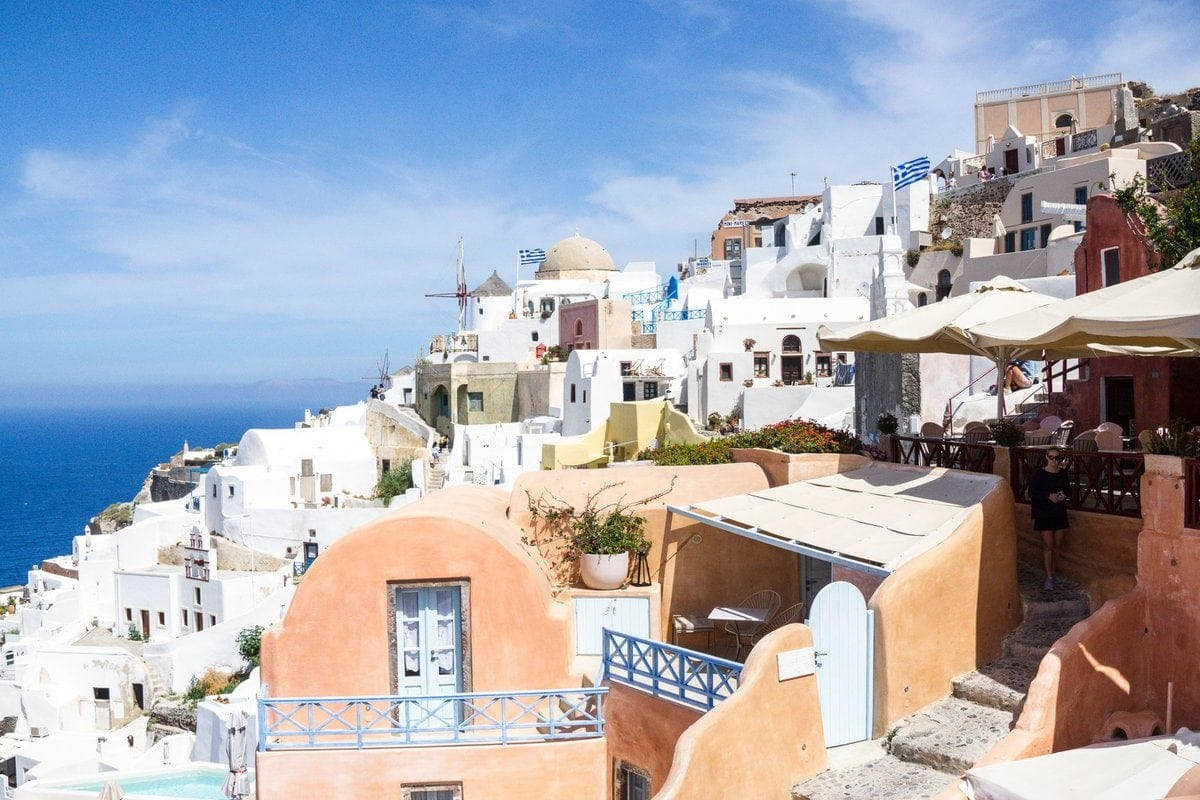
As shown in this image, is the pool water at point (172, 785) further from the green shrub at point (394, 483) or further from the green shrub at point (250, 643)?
the green shrub at point (394, 483)

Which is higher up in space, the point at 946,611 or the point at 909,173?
the point at 909,173

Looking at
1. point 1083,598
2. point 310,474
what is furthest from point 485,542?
point 310,474

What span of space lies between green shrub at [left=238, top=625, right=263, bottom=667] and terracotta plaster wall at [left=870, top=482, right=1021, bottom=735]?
3146 cm

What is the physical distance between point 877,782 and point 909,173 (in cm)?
4590

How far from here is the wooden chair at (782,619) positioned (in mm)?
13430

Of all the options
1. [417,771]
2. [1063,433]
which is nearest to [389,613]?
[417,771]

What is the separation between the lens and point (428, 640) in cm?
1252

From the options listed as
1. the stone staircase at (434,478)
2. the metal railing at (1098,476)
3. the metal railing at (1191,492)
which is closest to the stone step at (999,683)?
the metal railing at (1098,476)

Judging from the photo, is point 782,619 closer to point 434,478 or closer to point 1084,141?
point 434,478

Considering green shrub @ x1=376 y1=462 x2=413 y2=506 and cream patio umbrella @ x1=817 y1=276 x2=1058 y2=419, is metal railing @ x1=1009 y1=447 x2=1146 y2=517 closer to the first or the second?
cream patio umbrella @ x1=817 y1=276 x2=1058 y2=419

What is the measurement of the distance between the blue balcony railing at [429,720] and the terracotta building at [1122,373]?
9.30 m

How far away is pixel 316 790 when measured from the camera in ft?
38.5

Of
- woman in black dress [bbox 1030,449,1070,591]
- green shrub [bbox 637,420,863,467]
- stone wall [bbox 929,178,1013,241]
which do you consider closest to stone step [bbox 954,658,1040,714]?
woman in black dress [bbox 1030,449,1070,591]

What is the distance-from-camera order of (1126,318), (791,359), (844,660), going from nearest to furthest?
(1126,318)
(844,660)
(791,359)
